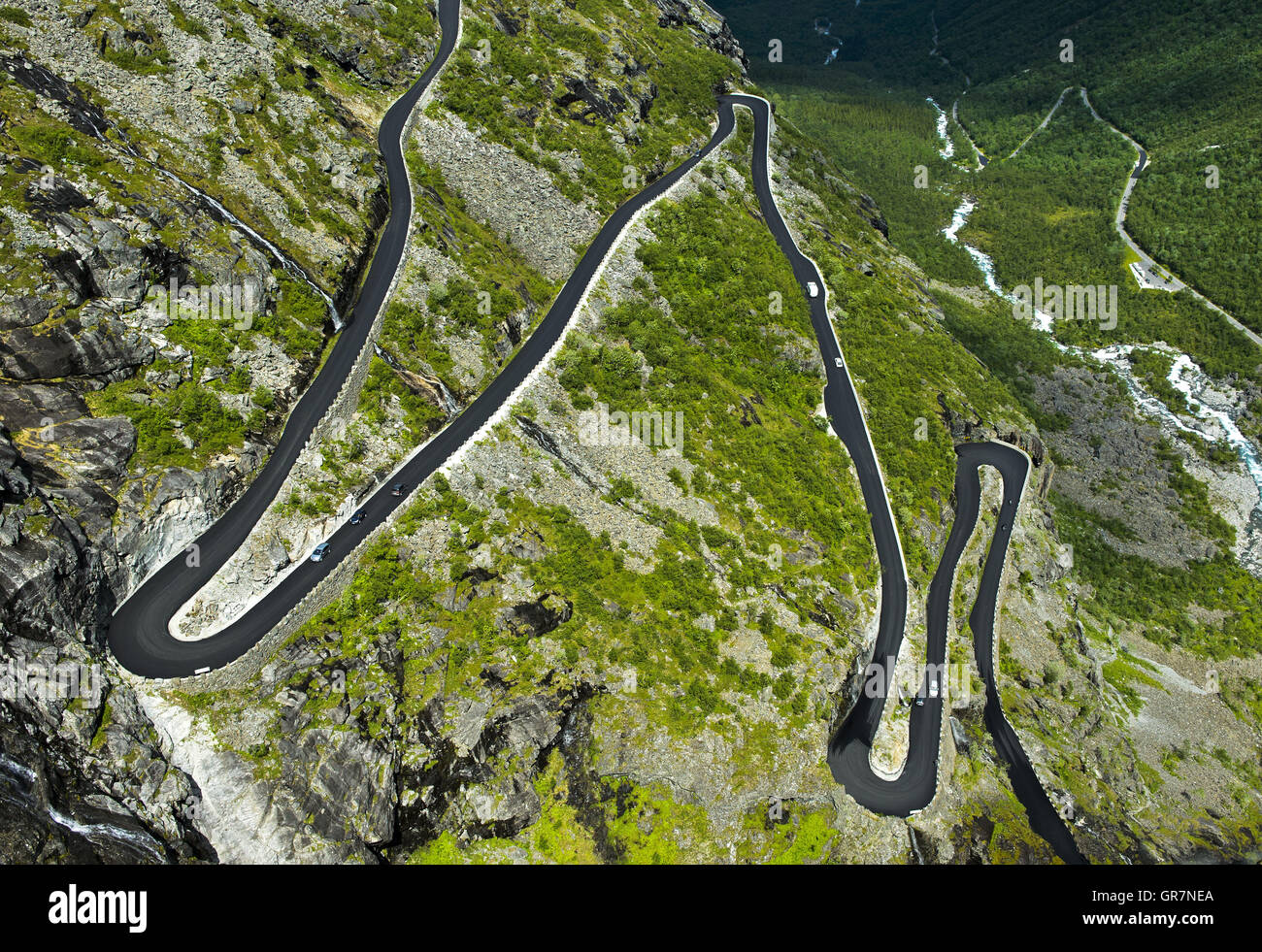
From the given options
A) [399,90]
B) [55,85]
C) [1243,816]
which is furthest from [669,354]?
[1243,816]

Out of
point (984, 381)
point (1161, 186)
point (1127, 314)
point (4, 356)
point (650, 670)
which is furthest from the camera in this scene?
point (1161, 186)

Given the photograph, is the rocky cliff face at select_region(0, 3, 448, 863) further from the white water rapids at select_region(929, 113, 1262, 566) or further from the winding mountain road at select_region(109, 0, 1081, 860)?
the white water rapids at select_region(929, 113, 1262, 566)

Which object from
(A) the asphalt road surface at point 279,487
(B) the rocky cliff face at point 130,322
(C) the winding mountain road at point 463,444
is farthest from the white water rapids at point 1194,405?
(B) the rocky cliff face at point 130,322

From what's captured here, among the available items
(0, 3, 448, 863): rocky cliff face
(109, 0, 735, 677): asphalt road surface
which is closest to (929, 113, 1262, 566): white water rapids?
(109, 0, 735, 677): asphalt road surface

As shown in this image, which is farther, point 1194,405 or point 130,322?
point 1194,405

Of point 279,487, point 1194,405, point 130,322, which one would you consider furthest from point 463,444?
point 1194,405

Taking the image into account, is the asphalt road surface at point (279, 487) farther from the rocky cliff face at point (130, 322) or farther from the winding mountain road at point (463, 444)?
the rocky cliff face at point (130, 322)

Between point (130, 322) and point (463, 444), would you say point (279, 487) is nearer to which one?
point (463, 444)

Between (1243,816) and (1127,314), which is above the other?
(1127,314)
